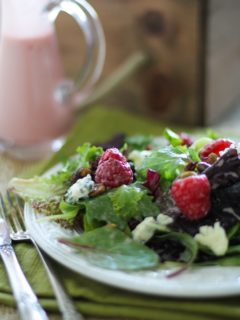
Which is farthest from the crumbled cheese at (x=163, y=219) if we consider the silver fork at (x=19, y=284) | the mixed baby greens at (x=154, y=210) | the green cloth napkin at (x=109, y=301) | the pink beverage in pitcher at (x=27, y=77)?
the pink beverage in pitcher at (x=27, y=77)

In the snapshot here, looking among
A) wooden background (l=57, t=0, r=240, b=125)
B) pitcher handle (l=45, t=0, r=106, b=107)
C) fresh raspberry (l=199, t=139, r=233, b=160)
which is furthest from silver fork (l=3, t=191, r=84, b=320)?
wooden background (l=57, t=0, r=240, b=125)

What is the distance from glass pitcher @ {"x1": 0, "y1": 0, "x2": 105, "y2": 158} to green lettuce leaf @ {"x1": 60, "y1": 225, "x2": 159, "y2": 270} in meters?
0.68

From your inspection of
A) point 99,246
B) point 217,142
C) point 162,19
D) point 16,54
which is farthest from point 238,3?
point 99,246

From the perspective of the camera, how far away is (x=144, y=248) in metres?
0.99

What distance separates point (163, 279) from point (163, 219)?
118mm

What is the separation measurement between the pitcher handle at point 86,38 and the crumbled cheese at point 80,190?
614 millimetres

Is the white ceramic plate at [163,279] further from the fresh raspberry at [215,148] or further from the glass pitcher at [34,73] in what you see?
the glass pitcher at [34,73]

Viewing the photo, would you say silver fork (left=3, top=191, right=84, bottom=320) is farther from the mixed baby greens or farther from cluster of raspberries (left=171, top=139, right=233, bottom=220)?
cluster of raspberries (left=171, top=139, right=233, bottom=220)

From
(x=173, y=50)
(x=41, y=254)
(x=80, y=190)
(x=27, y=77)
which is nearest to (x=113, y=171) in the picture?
(x=80, y=190)

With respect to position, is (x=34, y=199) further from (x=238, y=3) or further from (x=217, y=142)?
(x=238, y=3)

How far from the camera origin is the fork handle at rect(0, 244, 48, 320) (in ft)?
2.96

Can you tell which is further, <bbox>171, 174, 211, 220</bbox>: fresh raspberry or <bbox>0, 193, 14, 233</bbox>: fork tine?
<bbox>0, 193, 14, 233</bbox>: fork tine

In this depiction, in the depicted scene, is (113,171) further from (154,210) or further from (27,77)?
(27,77)

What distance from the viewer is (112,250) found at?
3.26ft
